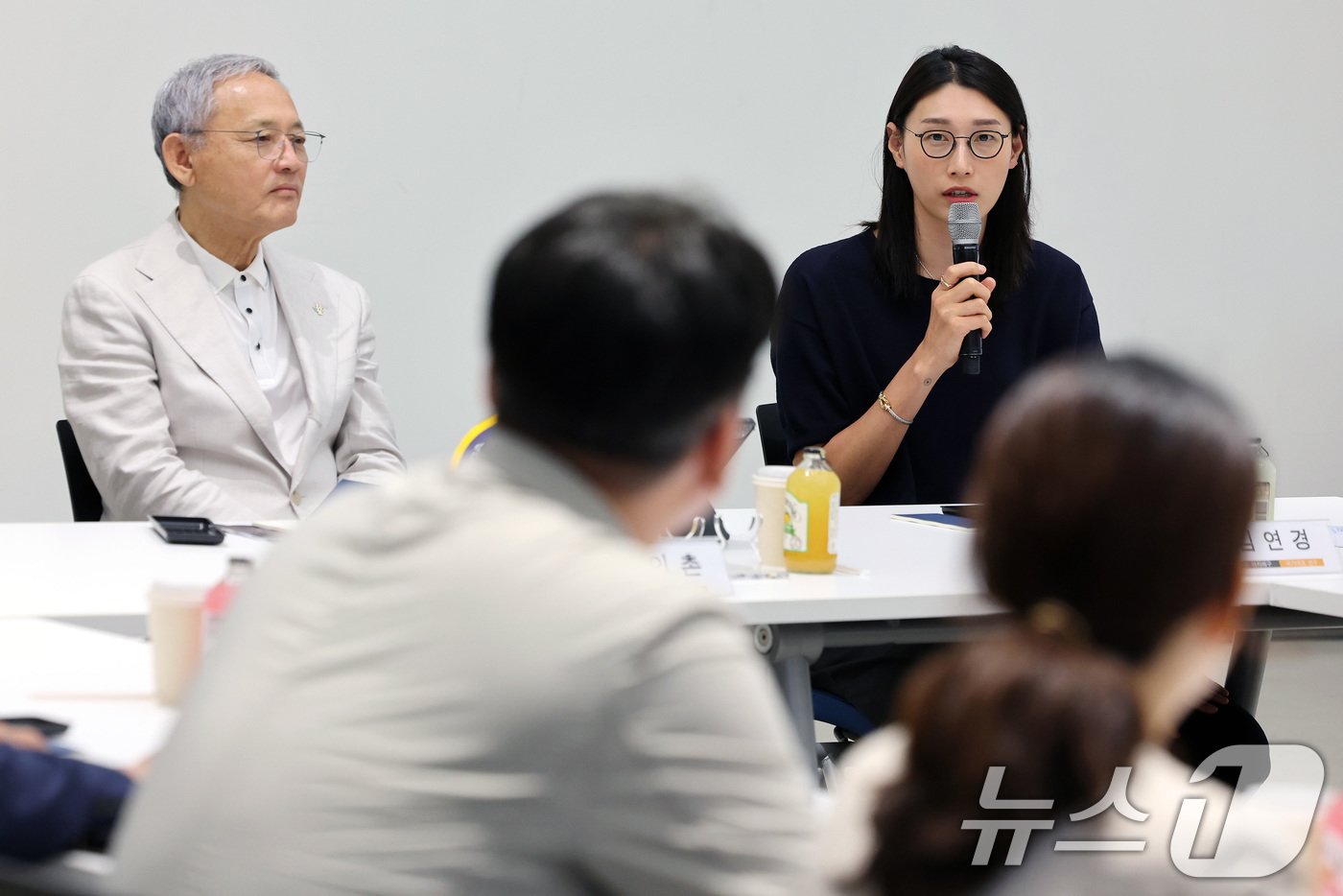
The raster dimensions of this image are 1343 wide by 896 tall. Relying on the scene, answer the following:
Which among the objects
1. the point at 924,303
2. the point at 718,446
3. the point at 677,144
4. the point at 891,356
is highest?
the point at 677,144

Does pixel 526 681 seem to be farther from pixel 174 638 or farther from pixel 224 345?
pixel 224 345

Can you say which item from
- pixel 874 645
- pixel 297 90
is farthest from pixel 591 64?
pixel 874 645

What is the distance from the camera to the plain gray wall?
3.83 m

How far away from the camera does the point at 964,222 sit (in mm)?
2654

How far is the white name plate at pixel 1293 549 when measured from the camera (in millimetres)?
2150

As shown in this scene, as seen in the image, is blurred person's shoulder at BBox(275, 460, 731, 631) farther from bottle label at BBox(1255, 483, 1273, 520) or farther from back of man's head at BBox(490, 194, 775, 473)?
bottle label at BBox(1255, 483, 1273, 520)

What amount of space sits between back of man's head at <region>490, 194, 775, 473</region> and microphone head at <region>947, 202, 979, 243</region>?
1.84m

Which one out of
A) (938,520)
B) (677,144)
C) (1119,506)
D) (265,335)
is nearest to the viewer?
(1119,506)

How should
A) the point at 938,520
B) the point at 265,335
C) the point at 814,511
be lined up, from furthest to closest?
the point at 265,335 < the point at 938,520 < the point at 814,511

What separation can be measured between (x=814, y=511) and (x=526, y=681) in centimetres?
133

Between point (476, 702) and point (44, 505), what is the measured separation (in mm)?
3561

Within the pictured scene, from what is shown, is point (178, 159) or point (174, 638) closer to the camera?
point (174, 638)

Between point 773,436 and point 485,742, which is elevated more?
point 485,742

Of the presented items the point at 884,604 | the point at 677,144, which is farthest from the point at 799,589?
the point at 677,144
